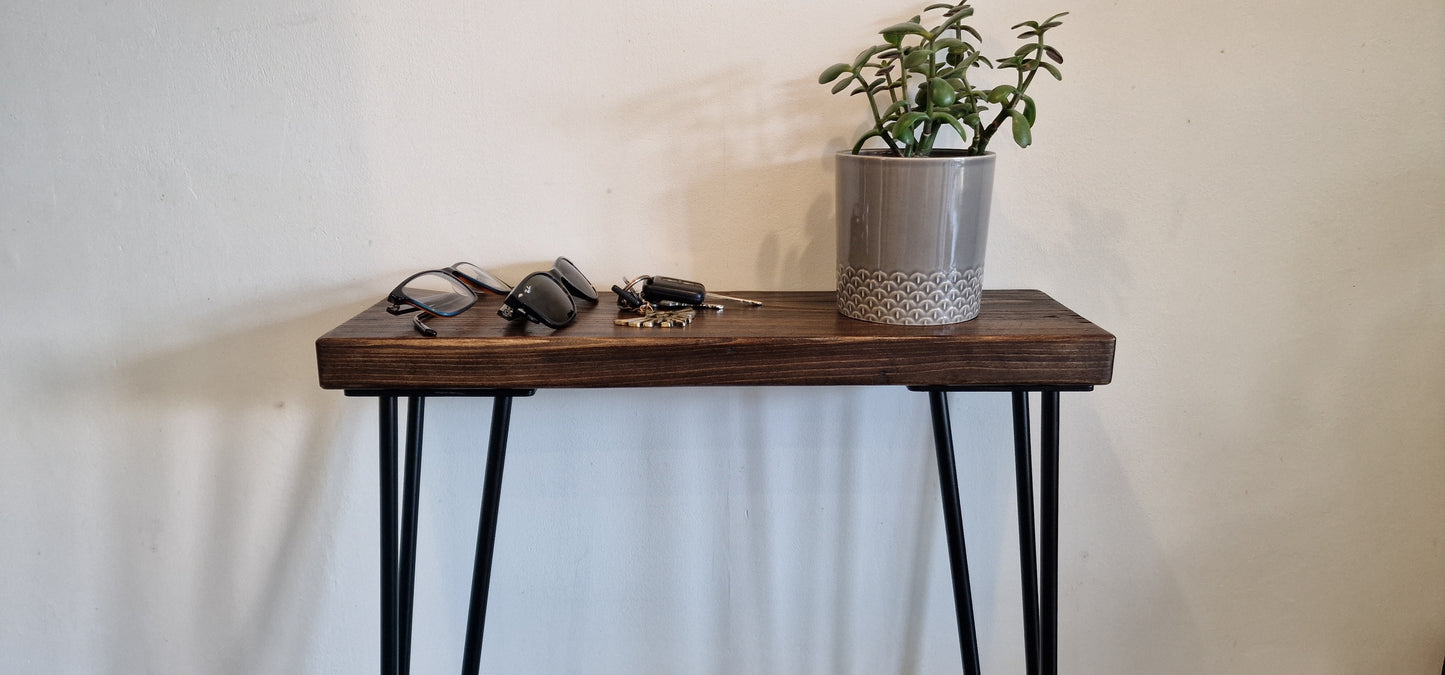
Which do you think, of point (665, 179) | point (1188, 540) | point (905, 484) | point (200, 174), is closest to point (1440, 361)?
point (1188, 540)

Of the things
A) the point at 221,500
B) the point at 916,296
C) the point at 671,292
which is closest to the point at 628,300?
the point at 671,292

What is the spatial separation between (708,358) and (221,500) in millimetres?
594

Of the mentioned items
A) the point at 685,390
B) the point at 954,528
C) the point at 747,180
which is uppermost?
the point at 747,180

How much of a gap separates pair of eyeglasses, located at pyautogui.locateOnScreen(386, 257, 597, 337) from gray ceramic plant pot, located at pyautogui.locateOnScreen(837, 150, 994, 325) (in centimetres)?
24

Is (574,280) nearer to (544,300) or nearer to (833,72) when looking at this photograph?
(544,300)

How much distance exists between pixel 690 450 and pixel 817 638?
0.26m

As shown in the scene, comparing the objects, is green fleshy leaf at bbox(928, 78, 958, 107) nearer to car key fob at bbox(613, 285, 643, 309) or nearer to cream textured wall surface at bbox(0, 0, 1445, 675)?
cream textured wall surface at bbox(0, 0, 1445, 675)

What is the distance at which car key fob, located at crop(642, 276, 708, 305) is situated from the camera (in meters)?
0.77

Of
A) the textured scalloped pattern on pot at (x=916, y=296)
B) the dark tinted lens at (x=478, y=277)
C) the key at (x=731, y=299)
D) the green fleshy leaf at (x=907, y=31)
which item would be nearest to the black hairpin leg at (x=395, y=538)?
the dark tinted lens at (x=478, y=277)

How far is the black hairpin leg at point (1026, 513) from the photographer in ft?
2.56

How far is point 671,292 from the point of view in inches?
30.2

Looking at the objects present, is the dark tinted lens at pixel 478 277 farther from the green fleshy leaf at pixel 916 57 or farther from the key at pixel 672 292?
the green fleshy leaf at pixel 916 57

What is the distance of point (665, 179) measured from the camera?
0.86 m

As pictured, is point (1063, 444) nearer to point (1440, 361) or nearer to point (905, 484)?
point (905, 484)
